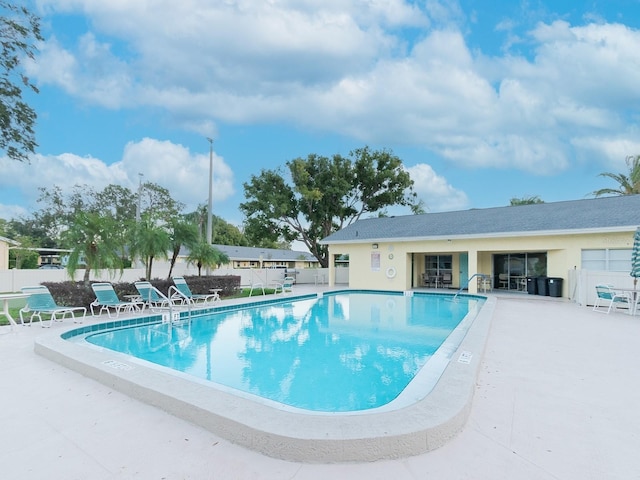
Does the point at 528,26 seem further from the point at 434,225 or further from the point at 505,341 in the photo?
the point at 505,341

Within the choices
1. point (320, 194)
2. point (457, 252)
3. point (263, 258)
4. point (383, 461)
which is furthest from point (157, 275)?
point (383, 461)

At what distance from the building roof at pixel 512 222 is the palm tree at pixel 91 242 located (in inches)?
508

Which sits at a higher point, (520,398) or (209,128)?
(209,128)

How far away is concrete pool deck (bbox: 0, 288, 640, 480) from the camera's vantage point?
9.13 feet

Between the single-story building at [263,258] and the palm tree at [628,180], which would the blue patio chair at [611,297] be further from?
the single-story building at [263,258]

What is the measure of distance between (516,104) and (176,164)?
22564mm

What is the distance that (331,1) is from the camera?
42.2ft

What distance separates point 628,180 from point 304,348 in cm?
3133

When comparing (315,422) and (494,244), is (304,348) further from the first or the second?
(494,244)

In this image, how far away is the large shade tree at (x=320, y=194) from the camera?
94.5ft

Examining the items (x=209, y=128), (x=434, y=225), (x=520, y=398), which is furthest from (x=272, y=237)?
(x=520, y=398)

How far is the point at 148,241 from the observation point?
13.6 metres

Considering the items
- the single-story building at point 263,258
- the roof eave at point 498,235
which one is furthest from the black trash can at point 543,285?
the single-story building at point 263,258

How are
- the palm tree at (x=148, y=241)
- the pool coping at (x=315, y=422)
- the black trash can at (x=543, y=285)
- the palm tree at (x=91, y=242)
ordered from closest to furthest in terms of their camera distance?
the pool coping at (x=315, y=422) < the palm tree at (x=91, y=242) < the palm tree at (x=148, y=241) < the black trash can at (x=543, y=285)
